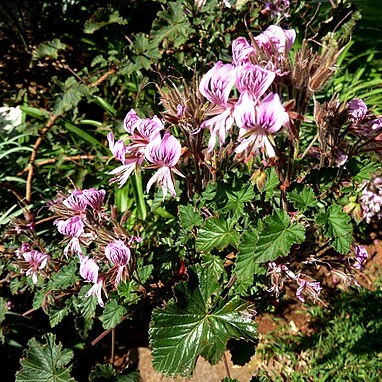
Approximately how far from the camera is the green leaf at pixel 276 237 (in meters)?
1.19

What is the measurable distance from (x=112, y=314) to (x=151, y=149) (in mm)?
577

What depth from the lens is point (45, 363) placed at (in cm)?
160

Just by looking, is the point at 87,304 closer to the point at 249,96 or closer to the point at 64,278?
the point at 64,278

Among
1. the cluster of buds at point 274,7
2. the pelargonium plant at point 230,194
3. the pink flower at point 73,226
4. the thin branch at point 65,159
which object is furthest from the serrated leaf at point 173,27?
the pink flower at point 73,226

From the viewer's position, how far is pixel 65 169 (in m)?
2.92

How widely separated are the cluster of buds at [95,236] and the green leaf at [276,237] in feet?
1.15

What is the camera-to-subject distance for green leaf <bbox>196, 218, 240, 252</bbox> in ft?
4.39

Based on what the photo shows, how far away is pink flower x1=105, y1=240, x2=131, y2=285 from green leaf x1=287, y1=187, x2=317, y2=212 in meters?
0.44

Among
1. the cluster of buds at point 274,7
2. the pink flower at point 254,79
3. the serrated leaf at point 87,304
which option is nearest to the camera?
the pink flower at point 254,79

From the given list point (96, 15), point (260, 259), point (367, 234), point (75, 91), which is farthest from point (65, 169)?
point (260, 259)

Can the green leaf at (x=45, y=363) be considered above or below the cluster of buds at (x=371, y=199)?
above

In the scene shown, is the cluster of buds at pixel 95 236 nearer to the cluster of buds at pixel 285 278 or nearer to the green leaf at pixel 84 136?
the cluster of buds at pixel 285 278

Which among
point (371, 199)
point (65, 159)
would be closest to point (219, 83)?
point (371, 199)

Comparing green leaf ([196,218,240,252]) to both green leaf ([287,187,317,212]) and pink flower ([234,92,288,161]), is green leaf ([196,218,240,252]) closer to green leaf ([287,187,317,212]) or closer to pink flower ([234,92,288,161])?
green leaf ([287,187,317,212])
